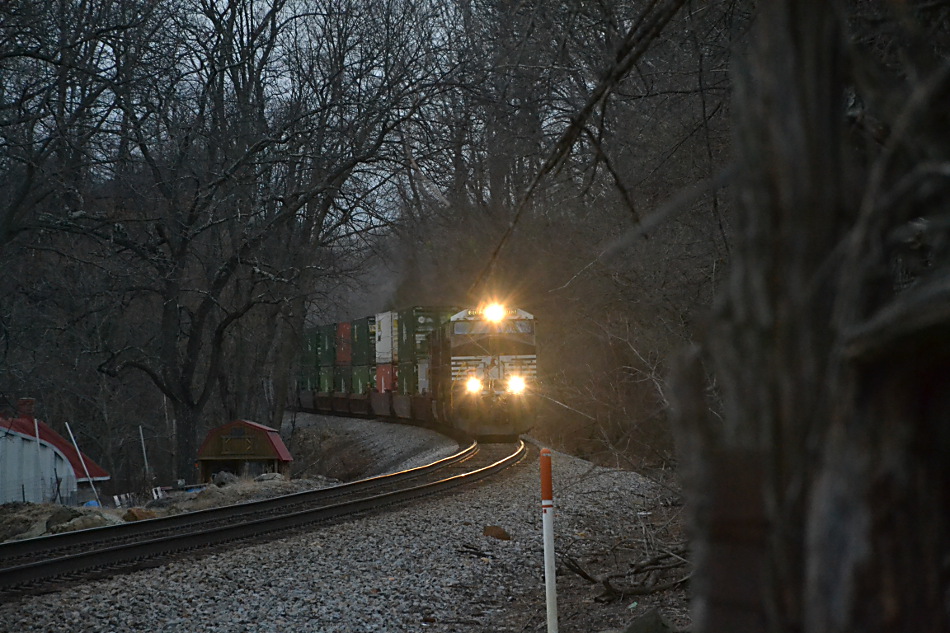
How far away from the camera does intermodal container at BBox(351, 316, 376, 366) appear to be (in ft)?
114

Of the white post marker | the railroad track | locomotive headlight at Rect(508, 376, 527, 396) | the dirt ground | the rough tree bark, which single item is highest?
the rough tree bark

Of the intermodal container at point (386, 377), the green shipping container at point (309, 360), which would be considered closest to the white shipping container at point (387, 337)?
the intermodal container at point (386, 377)

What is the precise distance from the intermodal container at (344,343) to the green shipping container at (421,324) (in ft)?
29.8

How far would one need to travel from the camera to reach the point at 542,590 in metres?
8.64

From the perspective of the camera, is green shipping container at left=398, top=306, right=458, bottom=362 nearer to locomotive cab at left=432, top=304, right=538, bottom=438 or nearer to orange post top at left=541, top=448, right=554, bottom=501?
locomotive cab at left=432, top=304, right=538, bottom=438

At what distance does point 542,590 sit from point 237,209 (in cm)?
1407

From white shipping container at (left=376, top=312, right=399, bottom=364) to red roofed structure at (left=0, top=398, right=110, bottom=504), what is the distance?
500 inches

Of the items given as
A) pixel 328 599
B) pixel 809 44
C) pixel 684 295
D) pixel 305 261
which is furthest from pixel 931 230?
pixel 305 261

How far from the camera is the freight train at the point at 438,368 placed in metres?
23.2

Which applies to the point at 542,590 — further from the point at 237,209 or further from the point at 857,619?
the point at 237,209

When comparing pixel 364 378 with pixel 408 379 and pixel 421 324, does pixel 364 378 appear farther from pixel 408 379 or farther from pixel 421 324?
pixel 421 324

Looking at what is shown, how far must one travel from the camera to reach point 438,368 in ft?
84.2

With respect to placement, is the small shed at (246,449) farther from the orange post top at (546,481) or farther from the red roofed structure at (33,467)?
the orange post top at (546,481)

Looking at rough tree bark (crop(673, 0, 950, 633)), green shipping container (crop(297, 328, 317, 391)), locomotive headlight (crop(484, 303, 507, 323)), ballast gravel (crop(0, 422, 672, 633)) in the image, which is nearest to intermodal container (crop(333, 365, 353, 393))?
green shipping container (crop(297, 328, 317, 391))
